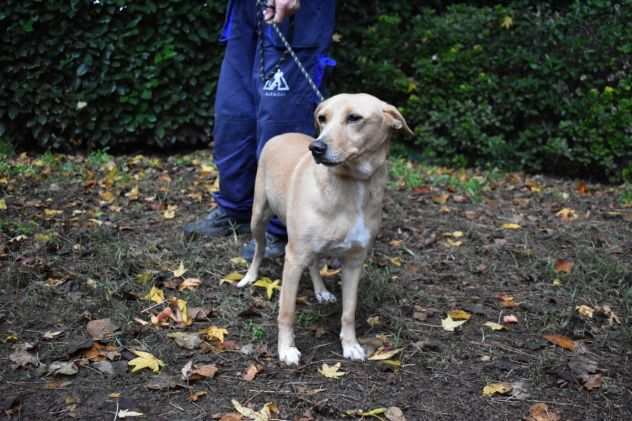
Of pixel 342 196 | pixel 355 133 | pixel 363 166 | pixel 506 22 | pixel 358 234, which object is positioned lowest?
pixel 358 234

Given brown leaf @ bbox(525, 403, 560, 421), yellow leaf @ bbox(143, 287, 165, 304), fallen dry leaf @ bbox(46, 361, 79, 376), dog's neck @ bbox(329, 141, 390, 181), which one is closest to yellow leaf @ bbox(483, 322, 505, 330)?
brown leaf @ bbox(525, 403, 560, 421)

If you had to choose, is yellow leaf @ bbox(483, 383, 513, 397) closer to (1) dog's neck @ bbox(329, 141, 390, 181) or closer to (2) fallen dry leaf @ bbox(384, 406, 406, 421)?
(2) fallen dry leaf @ bbox(384, 406, 406, 421)

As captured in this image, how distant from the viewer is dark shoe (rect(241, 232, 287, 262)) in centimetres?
434

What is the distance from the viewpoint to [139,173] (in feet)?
21.3

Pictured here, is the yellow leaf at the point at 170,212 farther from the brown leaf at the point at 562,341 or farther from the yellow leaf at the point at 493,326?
the brown leaf at the point at 562,341

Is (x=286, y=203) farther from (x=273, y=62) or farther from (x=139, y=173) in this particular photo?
(x=139, y=173)

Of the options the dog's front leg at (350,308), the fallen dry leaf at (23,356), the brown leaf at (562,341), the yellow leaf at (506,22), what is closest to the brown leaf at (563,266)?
the brown leaf at (562,341)

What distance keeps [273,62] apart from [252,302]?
1520 mm

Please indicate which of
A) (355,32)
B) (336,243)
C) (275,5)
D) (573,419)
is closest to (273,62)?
(275,5)

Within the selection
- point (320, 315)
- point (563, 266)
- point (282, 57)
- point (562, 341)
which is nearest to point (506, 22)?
point (563, 266)

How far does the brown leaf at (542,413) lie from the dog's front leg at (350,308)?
0.84m

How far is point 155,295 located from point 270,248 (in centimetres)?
102

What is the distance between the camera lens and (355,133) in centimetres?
289

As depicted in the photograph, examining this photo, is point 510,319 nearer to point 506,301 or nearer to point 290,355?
point 506,301
